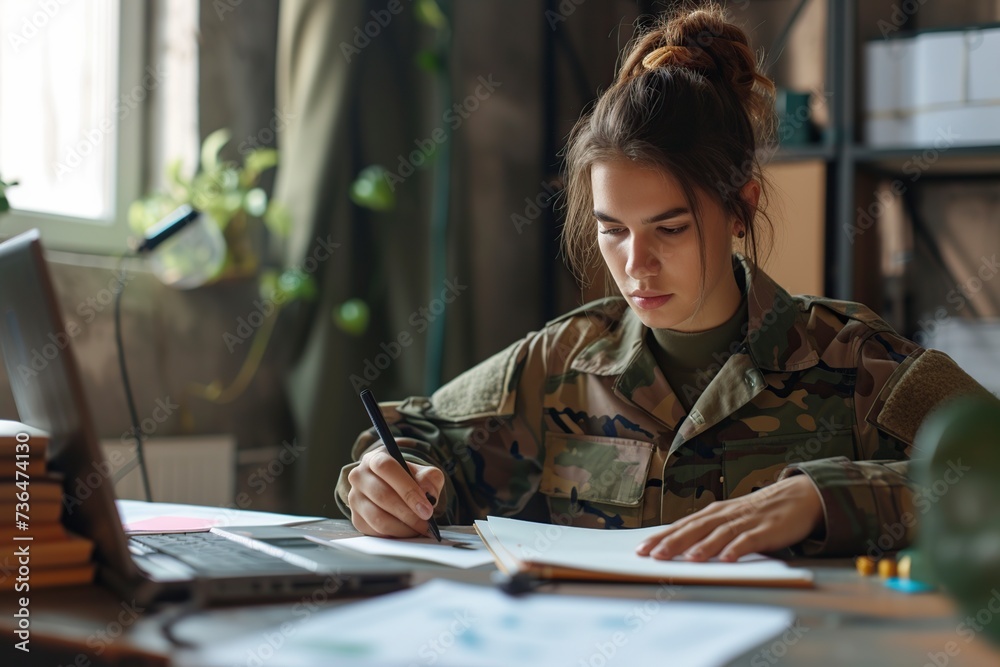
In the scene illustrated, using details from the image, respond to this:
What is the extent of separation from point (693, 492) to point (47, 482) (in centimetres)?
76

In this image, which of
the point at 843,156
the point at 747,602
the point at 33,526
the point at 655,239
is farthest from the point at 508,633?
the point at 843,156

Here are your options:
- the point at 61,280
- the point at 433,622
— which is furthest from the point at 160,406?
the point at 433,622

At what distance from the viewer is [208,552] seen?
0.83 meters

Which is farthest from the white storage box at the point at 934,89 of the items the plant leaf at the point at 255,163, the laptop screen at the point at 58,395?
the laptop screen at the point at 58,395

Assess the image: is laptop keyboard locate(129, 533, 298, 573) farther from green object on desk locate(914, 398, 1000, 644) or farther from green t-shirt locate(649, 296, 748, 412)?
green t-shirt locate(649, 296, 748, 412)

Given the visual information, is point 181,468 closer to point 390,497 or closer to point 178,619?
point 390,497

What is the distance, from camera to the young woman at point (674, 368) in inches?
47.9

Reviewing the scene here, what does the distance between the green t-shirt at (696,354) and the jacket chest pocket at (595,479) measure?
0.11 meters

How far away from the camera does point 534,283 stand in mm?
2967

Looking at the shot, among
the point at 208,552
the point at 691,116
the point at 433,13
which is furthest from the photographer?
the point at 433,13

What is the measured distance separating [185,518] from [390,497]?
0.95 feet

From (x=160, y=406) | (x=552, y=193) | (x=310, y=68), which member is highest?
(x=310, y=68)

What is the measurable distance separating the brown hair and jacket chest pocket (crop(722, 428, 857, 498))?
0.25 m

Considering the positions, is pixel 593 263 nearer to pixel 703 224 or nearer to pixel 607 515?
pixel 703 224
